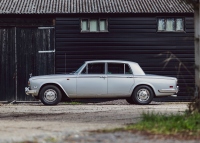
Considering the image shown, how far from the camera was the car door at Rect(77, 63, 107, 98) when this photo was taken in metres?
20.0

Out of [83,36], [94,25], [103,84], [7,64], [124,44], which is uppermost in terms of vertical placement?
[94,25]

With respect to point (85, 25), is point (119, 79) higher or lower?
lower

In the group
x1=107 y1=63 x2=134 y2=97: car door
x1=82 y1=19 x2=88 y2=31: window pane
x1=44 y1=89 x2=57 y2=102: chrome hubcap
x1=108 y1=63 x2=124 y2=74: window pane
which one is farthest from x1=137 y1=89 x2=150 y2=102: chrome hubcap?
x1=82 y1=19 x2=88 y2=31: window pane

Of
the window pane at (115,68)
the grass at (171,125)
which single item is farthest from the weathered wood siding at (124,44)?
the grass at (171,125)

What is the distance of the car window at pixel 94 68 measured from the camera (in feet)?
65.8

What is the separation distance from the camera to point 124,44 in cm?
2666

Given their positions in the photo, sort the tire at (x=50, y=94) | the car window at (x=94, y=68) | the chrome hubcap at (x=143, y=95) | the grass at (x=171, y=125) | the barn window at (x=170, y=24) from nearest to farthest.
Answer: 1. the grass at (x=171, y=125)
2. the tire at (x=50, y=94)
3. the car window at (x=94, y=68)
4. the chrome hubcap at (x=143, y=95)
5. the barn window at (x=170, y=24)

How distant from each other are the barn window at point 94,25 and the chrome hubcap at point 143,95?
6970 mm

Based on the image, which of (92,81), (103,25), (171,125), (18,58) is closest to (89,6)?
(103,25)

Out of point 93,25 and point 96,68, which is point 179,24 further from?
point 96,68

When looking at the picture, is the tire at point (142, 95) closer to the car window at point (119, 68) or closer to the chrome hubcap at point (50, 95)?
the car window at point (119, 68)

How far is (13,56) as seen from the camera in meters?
25.9

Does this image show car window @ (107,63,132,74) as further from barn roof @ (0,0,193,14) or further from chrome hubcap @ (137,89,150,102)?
barn roof @ (0,0,193,14)

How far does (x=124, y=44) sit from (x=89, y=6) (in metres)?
2.36
